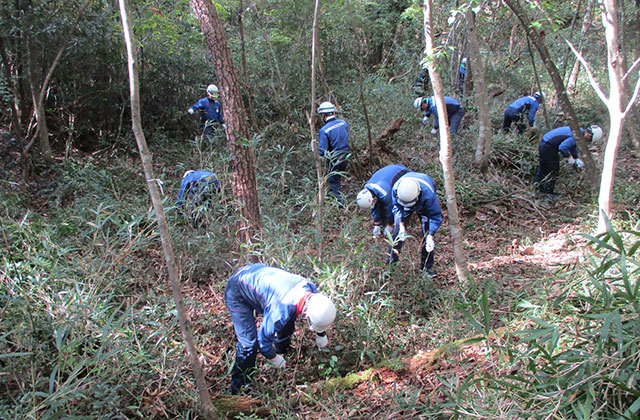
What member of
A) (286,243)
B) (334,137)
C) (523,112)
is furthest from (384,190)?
(523,112)

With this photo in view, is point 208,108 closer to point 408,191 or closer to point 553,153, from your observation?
point 408,191

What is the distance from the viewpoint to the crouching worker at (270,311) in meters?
3.03

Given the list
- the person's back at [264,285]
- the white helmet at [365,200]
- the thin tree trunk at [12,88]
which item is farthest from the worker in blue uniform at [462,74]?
the thin tree trunk at [12,88]

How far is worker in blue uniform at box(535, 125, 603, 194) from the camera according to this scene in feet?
22.7

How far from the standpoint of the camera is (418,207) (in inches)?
196

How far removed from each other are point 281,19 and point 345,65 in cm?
211

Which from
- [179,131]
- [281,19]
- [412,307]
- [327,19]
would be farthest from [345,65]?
[412,307]

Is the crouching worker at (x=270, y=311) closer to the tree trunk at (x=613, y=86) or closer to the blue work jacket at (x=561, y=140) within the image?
the tree trunk at (x=613, y=86)

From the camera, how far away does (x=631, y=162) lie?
820 cm

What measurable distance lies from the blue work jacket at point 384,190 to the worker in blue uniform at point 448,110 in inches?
125

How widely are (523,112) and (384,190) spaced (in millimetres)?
4878

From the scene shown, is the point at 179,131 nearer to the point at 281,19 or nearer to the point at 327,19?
the point at 281,19

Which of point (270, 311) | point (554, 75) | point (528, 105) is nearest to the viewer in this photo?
point (270, 311)

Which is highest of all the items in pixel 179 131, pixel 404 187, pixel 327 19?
pixel 327 19
